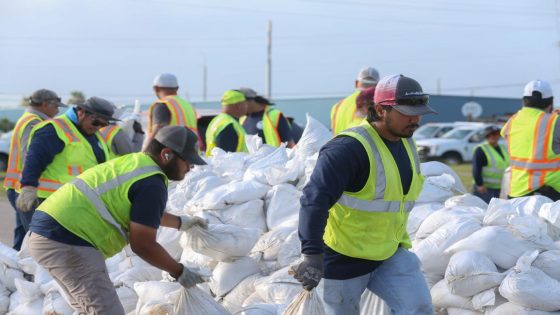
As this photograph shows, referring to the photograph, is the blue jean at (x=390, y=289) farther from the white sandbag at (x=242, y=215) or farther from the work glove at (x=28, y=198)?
the work glove at (x=28, y=198)

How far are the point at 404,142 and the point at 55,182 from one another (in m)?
2.89

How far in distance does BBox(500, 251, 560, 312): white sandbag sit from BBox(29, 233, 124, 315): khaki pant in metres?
1.89

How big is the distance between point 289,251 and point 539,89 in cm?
233

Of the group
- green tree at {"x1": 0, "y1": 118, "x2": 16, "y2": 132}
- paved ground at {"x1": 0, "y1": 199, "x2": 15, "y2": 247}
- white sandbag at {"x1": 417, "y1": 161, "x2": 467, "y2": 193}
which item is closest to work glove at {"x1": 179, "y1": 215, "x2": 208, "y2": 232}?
white sandbag at {"x1": 417, "y1": 161, "x2": 467, "y2": 193}

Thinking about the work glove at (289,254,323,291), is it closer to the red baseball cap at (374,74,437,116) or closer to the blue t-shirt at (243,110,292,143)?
the red baseball cap at (374,74,437,116)

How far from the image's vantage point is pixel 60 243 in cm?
365

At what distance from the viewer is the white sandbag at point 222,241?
15.2 ft

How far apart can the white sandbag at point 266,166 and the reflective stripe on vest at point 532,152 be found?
1.66m

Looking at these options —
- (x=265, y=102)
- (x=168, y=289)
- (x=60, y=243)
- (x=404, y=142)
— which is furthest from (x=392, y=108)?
(x=265, y=102)

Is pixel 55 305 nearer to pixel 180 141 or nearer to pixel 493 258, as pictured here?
pixel 180 141

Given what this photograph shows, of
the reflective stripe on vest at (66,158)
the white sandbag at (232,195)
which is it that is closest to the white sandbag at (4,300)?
the reflective stripe on vest at (66,158)

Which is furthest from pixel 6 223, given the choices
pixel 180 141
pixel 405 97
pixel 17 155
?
pixel 405 97

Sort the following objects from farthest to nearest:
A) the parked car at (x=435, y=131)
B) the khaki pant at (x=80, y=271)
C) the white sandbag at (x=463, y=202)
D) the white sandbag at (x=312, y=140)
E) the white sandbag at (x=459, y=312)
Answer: the parked car at (x=435, y=131)
the white sandbag at (x=312, y=140)
the white sandbag at (x=463, y=202)
the white sandbag at (x=459, y=312)
the khaki pant at (x=80, y=271)

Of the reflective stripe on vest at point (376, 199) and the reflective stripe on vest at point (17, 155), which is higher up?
the reflective stripe on vest at point (376, 199)
